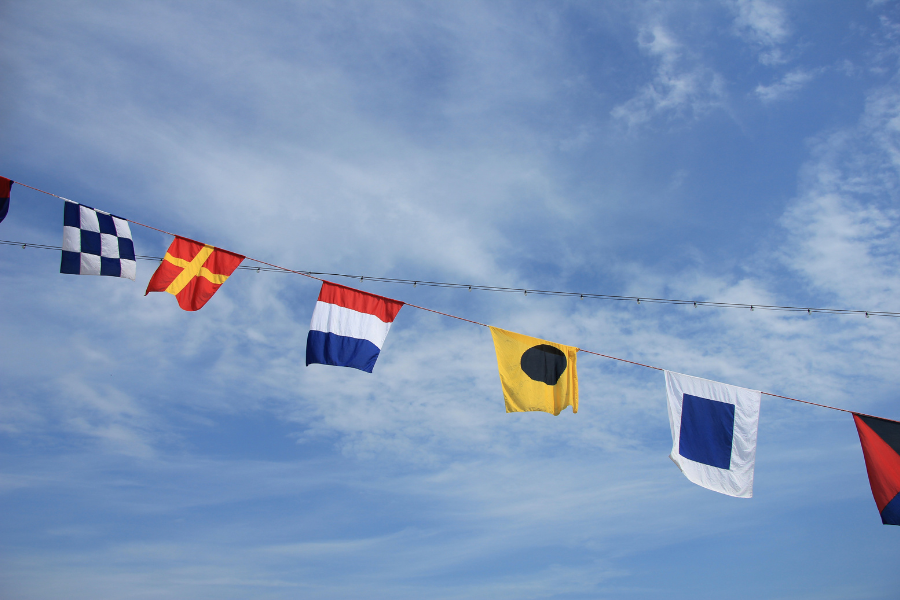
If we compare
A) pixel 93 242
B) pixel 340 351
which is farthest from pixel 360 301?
pixel 93 242

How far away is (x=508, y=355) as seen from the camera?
31.2ft

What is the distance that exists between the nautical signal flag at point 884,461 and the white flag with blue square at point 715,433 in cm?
167

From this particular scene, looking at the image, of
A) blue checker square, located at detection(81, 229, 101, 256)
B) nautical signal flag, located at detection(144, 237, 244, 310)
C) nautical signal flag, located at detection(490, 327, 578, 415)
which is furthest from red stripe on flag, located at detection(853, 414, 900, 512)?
blue checker square, located at detection(81, 229, 101, 256)

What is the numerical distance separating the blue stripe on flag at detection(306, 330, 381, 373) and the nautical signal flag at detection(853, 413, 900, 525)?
25.6 ft

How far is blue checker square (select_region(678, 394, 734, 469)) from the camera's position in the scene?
9.18 meters

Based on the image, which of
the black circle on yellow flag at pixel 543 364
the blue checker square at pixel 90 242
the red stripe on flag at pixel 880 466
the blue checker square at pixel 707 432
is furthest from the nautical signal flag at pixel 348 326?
the red stripe on flag at pixel 880 466

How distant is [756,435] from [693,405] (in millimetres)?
1025

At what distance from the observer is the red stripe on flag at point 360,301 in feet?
31.4

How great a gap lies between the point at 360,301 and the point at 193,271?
108 inches

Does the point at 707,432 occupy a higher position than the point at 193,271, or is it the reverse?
the point at 193,271

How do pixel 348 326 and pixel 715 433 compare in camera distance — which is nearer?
pixel 715 433

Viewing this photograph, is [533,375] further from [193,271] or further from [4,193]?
[4,193]

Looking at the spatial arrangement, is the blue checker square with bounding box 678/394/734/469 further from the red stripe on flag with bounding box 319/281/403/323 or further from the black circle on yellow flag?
the red stripe on flag with bounding box 319/281/403/323

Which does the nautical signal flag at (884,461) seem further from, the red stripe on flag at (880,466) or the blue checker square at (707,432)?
the blue checker square at (707,432)
